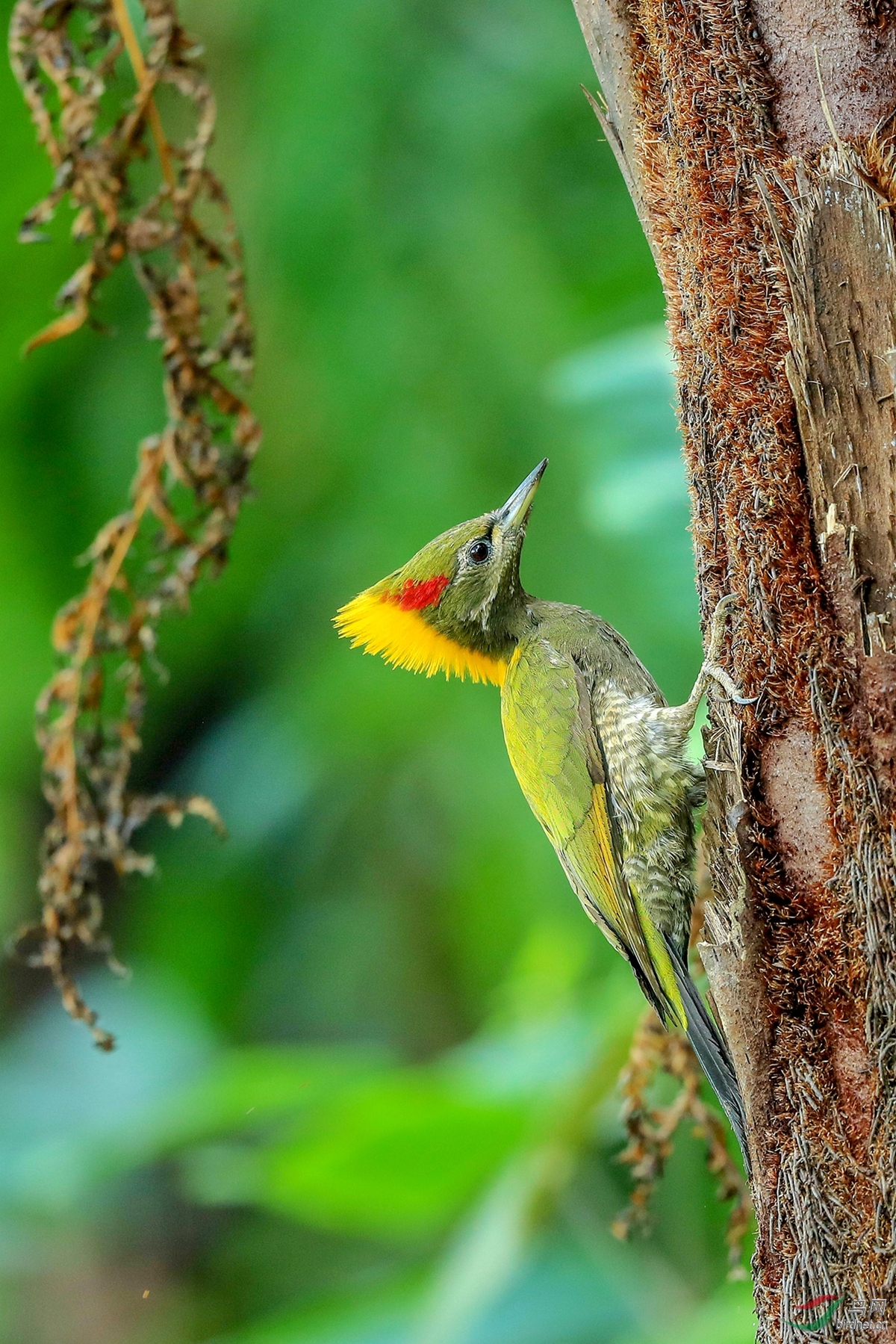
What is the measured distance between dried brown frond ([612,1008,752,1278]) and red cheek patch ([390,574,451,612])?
1007mm

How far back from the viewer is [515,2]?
3.73 metres

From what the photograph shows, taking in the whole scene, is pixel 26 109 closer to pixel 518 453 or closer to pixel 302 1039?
Result: pixel 518 453

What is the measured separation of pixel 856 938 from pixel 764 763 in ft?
0.79

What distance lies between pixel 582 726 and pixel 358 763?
167 centimetres

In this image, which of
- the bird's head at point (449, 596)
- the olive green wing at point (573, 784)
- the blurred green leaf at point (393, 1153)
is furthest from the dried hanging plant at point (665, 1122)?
the bird's head at point (449, 596)

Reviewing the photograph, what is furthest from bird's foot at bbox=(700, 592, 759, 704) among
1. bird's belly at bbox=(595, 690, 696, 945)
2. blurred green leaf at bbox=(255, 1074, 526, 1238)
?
blurred green leaf at bbox=(255, 1074, 526, 1238)

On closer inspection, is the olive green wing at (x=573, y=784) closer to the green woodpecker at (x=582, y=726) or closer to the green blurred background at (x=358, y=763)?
the green woodpecker at (x=582, y=726)

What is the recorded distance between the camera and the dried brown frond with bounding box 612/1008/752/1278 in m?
2.08

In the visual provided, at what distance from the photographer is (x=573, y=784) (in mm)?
2523

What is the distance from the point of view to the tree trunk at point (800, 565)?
133 cm

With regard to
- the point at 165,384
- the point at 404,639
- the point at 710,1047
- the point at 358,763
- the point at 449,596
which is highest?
the point at 165,384

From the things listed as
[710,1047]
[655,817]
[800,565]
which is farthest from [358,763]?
[800,565]

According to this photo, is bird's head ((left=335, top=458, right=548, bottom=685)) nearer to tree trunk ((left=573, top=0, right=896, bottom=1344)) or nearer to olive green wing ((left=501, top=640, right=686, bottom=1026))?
olive green wing ((left=501, top=640, right=686, bottom=1026))

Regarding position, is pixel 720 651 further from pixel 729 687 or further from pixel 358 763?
pixel 358 763
